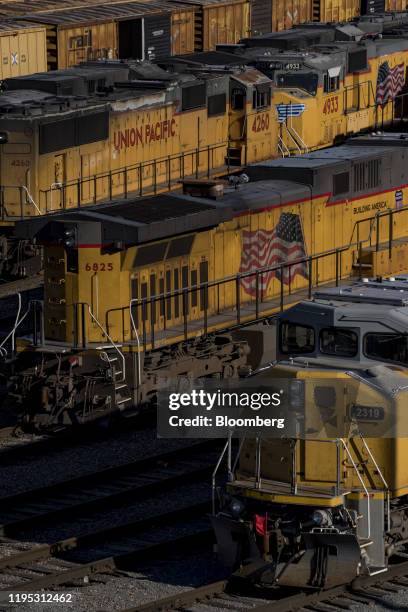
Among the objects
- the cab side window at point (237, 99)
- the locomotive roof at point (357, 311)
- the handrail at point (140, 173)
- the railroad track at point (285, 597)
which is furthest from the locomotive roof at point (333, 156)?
the cab side window at point (237, 99)

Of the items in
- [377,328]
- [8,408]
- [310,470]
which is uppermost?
[377,328]

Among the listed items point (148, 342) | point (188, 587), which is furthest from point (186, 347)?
point (188, 587)

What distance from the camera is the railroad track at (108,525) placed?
13766mm

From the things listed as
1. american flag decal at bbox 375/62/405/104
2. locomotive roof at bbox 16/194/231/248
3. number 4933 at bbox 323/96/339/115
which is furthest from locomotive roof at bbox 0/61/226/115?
locomotive roof at bbox 16/194/231/248

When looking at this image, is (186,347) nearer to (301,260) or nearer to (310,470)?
(301,260)

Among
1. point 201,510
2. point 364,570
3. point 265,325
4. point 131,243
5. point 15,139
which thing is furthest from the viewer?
point 15,139

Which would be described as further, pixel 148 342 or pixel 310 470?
pixel 148 342

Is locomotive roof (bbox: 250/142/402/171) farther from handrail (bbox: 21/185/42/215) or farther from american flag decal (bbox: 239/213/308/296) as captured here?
handrail (bbox: 21/185/42/215)

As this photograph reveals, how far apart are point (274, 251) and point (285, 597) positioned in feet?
28.9

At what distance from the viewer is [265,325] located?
20.2m

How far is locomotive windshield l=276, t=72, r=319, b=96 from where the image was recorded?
114ft

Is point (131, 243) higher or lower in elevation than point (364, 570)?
higher

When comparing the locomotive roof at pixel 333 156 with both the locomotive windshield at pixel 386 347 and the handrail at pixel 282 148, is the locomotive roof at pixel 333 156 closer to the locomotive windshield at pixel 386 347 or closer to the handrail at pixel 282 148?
the locomotive windshield at pixel 386 347

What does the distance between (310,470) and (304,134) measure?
2281 cm
